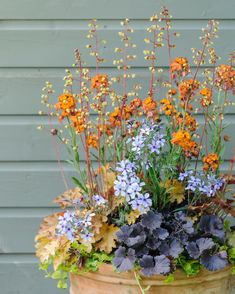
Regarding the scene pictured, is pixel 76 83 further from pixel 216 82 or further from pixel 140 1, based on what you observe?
pixel 216 82

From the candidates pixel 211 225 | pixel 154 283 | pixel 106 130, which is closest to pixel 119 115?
pixel 106 130

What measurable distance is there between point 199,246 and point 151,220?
20 cm

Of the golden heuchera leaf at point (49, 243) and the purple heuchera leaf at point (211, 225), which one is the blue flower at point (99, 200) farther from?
the purple heuchera leaf at point (211, 225)

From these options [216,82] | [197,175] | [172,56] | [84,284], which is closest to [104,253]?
[84,284]

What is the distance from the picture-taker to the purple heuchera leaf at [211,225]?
258 centimetres

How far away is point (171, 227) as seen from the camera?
103 inches

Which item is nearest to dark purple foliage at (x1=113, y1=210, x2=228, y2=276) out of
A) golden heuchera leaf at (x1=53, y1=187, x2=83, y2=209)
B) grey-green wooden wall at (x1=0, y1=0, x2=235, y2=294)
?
golden heuchera leaf at (x1=53, y1=187, x2=83, y2=209)

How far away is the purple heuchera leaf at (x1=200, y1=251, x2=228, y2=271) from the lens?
2.46 meters

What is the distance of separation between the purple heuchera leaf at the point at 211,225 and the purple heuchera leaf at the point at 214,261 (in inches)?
4.2

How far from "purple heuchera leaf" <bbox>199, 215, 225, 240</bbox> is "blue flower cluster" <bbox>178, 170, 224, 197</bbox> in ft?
0.30

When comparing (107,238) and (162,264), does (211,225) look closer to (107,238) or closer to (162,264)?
(162,264)

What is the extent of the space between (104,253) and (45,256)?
0.23 meters

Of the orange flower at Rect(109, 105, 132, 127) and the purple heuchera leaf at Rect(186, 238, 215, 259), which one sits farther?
the orange flower at Rect(109, 105, 132, 127)

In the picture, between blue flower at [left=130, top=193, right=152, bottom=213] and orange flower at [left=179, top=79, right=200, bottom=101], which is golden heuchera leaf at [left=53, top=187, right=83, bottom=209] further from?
orange flower at [left=179, top=79, right=200, bottom=101]
